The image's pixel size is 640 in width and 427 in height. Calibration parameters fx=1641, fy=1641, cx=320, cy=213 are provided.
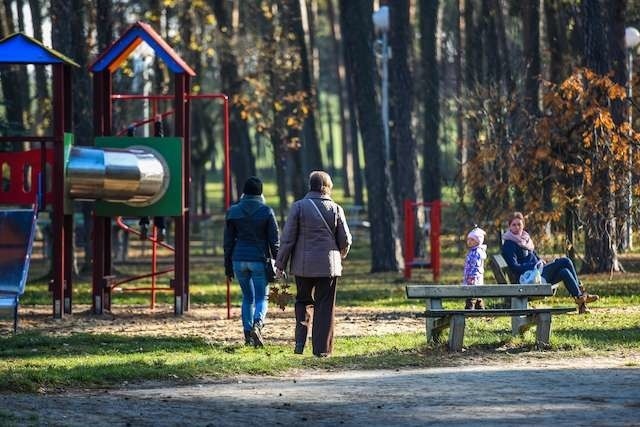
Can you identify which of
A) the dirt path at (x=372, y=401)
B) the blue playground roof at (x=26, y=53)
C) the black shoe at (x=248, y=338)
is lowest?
the dirt path at (x=372, y=401)

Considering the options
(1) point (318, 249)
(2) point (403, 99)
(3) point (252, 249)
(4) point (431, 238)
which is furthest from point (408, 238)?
(1) point (318, 249)

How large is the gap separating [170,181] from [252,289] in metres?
5.29

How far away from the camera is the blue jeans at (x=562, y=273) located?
20578 mm

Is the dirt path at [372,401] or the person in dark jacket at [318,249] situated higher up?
the person in dark jacket at [318,249]

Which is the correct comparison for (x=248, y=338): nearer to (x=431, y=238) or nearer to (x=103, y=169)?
(x=103, y=169)

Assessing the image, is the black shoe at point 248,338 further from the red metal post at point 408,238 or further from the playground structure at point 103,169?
the red metal post at point 408,238

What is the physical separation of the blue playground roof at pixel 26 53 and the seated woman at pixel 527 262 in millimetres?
6184

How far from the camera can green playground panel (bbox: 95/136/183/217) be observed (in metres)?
22.2

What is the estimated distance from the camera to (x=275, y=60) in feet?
145

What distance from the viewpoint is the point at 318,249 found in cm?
1562

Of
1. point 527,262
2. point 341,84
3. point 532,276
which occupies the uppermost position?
point 341,84

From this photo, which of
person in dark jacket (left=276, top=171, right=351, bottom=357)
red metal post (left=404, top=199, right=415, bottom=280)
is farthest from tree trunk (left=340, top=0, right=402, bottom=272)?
person in dark jacket (left=276, top=171, right=351, bottom=357)

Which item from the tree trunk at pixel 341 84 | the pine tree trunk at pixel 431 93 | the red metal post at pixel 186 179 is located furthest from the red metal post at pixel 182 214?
the tree trunk at pixel 341 84

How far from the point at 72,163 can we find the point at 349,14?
11.7m
